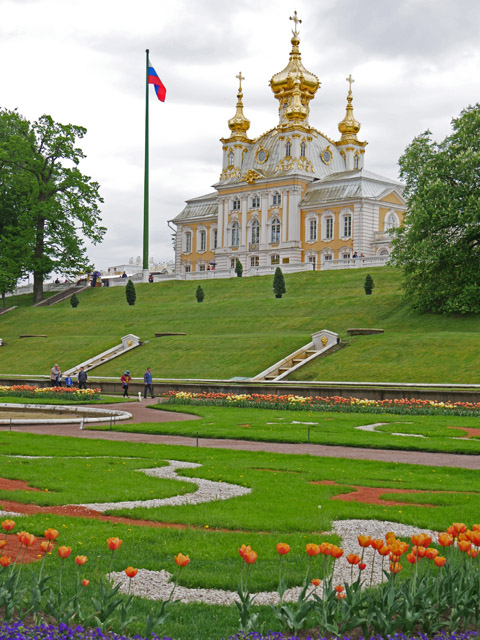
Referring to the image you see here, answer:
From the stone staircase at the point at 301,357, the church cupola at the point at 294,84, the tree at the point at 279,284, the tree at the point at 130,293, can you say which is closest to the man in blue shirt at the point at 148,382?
the stone staircase at the point at 301,357

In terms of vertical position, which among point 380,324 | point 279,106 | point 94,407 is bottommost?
point 94,407

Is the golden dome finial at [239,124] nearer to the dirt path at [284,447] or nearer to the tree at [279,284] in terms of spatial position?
the tree at [279,284]

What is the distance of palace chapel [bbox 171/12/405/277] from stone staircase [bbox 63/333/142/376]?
75.9 feet

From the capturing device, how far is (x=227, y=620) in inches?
235

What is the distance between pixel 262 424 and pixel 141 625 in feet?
50.6

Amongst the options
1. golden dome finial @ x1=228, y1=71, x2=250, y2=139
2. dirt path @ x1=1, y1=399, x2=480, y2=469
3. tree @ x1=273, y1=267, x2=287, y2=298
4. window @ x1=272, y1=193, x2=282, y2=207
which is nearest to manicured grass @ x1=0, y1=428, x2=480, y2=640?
dirt path @ x1=1, y1=399, x2=480, y2=469

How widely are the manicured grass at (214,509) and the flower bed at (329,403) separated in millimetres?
10010

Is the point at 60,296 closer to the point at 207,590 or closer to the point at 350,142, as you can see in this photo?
the point at 350,142

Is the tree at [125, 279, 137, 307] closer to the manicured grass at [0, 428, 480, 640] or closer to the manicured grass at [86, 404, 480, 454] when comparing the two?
the manicured grass at [86, 404, 480, 454]

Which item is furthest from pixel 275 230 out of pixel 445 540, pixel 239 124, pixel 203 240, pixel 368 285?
pixel 445 540

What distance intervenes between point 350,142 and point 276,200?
15.7 metres

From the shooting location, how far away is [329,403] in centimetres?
2650

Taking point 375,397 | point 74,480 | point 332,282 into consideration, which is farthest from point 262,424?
point 332,282

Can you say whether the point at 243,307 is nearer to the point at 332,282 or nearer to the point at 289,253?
the point at 332,282
